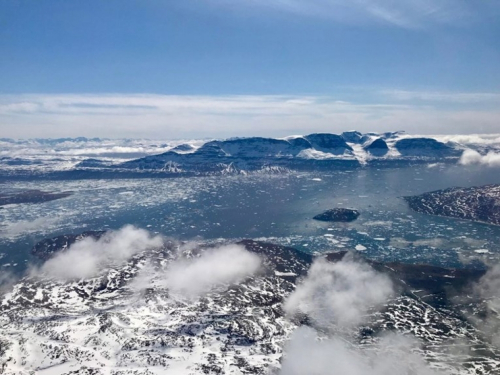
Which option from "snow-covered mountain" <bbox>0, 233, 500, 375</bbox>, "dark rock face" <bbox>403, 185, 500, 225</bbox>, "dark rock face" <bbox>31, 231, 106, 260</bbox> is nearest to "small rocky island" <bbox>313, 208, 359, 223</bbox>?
"dark rock face" <bbox>403, 185, 500, 225</bbox>

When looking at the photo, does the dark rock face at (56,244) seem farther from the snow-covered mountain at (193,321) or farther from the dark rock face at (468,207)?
the dark rock face at (468,207)

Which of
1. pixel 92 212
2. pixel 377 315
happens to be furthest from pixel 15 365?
pixel 92 212

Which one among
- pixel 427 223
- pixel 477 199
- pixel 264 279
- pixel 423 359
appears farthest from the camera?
pixel 477 199

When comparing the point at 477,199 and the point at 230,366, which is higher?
the point at 477,199

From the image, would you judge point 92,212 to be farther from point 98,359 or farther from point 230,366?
point 230,366

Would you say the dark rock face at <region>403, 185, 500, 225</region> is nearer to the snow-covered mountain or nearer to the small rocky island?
the small rocky island

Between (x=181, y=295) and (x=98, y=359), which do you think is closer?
(x=98, y=359)

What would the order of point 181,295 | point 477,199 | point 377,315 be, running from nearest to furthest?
point 377,315
point 181,295
point 477,199
